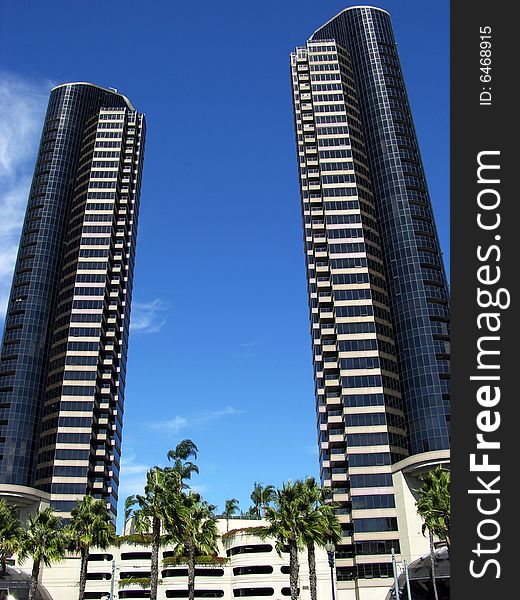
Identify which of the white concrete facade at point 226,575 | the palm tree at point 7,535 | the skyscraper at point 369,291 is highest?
the skyscraper at point 369,291

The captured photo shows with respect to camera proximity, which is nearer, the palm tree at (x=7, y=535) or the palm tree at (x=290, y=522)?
the palm tree at (x=290, y=522)

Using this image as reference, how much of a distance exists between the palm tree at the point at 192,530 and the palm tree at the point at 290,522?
1037 cm

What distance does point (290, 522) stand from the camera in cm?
6206

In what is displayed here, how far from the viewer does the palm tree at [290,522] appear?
203ft

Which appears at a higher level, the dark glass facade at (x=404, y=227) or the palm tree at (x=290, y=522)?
the dark glass facade at (x=404, y=227)

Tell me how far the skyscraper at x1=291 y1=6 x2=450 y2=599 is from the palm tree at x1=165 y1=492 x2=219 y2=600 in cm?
3974

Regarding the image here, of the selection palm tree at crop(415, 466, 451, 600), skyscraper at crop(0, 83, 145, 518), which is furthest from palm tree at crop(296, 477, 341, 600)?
skyscraper at crop(0, 83, 145, 518)

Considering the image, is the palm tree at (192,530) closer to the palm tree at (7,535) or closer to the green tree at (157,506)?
the green tree at (157,506)

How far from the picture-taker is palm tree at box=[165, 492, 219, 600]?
68875 mm

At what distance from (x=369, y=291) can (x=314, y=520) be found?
240 feet

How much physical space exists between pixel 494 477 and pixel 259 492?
143835 millimetres

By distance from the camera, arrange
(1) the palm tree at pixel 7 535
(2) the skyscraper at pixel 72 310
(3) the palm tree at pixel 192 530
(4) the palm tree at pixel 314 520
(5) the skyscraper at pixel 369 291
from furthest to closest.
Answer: (2) the skyscraper at pixel 72 310 → (5) the skyscraper at pixel 369 291 → (1) the palm tree at pixel 7 535 → (3) the palm tree at pixel 192 530 → (4) the palm tree at pixel 314 520

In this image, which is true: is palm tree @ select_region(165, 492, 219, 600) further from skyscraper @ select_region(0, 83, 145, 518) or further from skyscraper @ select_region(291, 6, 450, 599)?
skyscraper @ select_region(0, 83, 145, 518)

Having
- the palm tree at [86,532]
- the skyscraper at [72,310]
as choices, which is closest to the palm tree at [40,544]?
the palm tree at [86,532]
